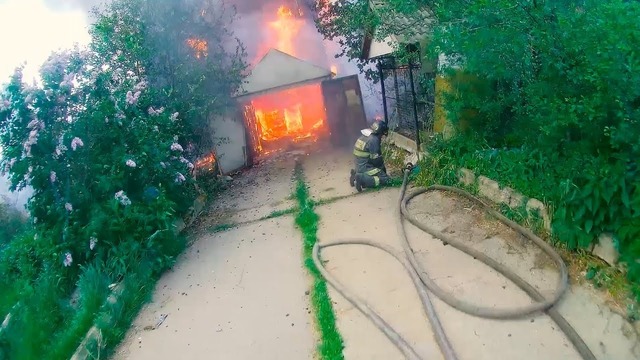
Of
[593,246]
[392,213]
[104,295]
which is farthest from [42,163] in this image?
[593,246]

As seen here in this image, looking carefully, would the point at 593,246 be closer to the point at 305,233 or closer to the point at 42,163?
the point at 305,233

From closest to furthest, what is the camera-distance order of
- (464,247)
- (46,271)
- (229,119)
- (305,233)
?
(464,247) → (46,271) → (305,233) → (229,119)

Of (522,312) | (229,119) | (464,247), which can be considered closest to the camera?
(522,312)

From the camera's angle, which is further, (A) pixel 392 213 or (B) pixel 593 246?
(A) pixel 392 213

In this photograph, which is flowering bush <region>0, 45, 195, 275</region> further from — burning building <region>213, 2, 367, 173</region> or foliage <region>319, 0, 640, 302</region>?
foliage <region>319, 0, 640, 302</region>

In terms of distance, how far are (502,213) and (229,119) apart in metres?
9.45

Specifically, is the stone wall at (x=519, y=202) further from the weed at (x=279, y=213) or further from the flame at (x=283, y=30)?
the flame at (x=283, y=30)

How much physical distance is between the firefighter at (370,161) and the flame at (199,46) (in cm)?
616

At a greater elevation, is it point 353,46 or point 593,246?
point 353,46

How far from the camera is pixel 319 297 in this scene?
4.73 meters

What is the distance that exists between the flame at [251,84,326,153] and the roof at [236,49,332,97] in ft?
12.5

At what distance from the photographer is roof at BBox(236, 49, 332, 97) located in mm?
13016

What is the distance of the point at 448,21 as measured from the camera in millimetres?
5883

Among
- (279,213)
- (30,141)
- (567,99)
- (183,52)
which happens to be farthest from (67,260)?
(567,99)
